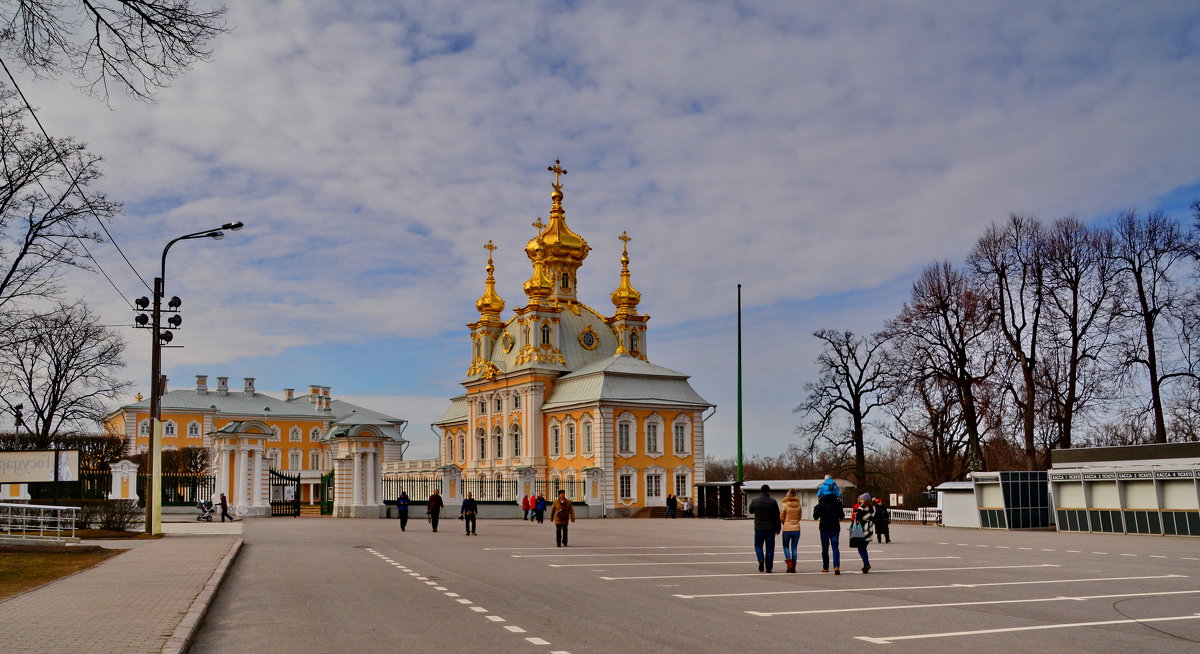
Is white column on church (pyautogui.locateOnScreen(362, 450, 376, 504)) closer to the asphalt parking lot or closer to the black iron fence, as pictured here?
the black iron fence

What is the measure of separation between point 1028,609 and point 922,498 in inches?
1596

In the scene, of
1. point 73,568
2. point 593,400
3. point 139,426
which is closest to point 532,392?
point 593,400

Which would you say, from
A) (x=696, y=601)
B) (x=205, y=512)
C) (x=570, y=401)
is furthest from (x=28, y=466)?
(x=570, y=401)

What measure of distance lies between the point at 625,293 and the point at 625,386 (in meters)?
15.4

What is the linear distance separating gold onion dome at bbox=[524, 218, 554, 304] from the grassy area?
53279mm

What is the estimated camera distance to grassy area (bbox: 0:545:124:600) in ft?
49.6

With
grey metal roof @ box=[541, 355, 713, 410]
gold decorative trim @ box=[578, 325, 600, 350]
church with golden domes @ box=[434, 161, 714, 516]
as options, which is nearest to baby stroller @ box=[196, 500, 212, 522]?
church with golden domes @ box=[434, 161, 714, 516]

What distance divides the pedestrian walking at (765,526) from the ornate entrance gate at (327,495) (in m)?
35.7

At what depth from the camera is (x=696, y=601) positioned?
13.5 meters

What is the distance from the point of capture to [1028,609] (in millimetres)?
12750

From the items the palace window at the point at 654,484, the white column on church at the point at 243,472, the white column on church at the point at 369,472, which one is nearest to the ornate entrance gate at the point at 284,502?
the white column on church at the point at 369,472

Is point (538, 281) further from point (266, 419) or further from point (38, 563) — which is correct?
point (38, 563)

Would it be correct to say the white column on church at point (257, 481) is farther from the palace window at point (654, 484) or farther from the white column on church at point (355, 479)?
the palace window at point (654, 484)

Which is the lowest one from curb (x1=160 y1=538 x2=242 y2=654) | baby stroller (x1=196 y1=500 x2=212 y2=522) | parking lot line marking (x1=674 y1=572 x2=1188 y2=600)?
parking lot line marking (x1=674 y1=572 x2=1188 y2=600)
